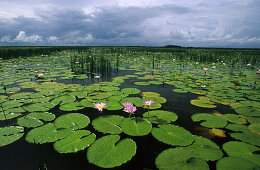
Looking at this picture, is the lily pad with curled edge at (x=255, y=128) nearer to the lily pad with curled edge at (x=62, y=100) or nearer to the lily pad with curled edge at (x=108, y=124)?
the lily pad with curled edge at (x=108, y=124)

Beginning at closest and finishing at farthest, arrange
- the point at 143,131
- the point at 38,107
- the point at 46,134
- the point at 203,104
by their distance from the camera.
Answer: the point at 46,134 < the point at 143,131 < the point at 38,107 < the point at 203,104

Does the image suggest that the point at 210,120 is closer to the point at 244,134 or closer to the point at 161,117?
the point at 244,134

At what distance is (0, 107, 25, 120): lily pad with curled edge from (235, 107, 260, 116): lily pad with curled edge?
158 inches

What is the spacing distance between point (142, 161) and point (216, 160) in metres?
0.80

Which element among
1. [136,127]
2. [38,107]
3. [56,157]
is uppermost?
[38,107]

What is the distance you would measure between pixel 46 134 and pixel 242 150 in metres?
2.44

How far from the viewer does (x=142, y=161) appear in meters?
1.43

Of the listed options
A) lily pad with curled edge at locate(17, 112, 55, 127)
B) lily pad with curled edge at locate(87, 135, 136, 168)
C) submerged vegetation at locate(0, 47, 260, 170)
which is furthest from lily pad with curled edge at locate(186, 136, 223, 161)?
lily pad with curled edge at locate(17, 112, 55, 127)

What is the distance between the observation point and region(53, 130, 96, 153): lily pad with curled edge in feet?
5.00

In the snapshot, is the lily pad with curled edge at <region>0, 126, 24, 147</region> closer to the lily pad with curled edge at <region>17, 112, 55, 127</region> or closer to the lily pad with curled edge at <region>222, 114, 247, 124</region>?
the lily pad with curled edge at <region>17, 112, 55, 127</region>

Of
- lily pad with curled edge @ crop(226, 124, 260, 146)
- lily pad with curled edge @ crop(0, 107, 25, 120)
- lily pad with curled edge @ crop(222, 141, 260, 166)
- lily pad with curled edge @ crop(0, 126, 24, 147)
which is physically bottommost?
lily pad with curled edge @ crop(222, 141, 260, 166)

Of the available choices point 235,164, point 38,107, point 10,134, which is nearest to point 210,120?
point 235,164

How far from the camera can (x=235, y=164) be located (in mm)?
1305

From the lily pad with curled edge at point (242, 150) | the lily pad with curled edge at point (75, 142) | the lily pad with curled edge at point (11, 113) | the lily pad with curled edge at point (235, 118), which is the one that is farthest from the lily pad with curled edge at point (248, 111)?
the lily pad with curled edge at point (11, 113)
